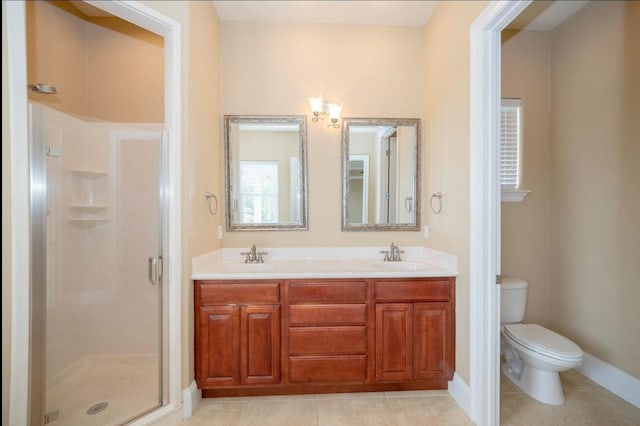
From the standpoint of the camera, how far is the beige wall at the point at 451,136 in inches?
74.9

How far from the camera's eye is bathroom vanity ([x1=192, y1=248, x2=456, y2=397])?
1972 millimetres

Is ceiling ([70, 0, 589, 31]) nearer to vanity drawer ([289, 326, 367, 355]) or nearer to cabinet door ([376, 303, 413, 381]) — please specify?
cabinet door ([376, 303, 413, 381])

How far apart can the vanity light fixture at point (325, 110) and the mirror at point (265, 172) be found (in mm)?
128

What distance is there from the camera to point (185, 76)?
6.20 ft

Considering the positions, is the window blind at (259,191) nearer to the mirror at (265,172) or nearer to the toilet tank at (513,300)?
the mirror at (265,172)

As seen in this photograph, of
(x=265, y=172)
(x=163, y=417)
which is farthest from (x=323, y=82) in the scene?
(x=163, y=417)

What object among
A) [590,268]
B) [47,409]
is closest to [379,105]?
[590,268]

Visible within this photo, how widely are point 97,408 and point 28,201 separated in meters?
1.33

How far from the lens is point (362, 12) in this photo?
2404mm

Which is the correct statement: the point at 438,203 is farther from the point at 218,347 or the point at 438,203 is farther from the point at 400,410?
the point at 218,347

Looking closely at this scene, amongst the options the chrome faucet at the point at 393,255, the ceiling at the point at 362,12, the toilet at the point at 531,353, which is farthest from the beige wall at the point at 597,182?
the chrome faucet at the point at 393,255

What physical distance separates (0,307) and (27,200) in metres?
0.51

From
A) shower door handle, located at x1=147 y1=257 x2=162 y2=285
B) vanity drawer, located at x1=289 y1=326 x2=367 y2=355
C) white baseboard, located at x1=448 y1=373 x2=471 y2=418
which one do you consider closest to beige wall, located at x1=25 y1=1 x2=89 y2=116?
shower door handle, located at x1=147 y1=257 x2=162 y2=285

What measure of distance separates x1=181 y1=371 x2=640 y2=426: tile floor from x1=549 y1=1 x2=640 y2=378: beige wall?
37 cm
